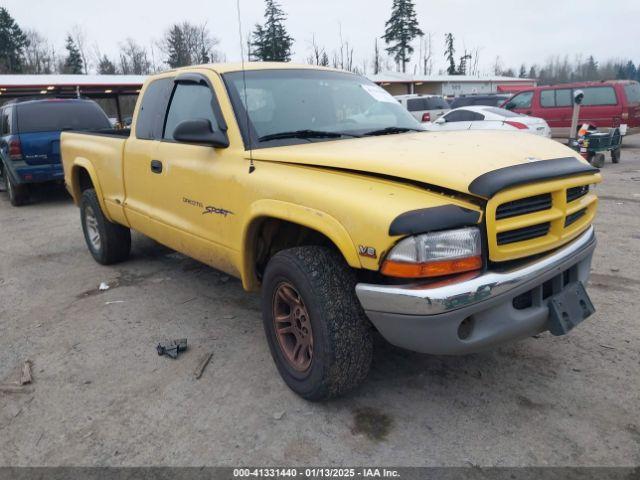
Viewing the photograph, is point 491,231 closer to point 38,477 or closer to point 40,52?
point 38,477

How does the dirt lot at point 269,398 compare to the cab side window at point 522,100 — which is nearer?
the dirt lot at point 269,398

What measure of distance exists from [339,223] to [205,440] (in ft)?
4.29

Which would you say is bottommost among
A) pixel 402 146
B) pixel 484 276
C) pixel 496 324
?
pixel 496 324

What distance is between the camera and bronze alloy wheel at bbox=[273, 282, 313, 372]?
9.44 ft

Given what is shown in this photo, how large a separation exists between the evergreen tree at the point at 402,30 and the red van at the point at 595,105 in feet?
166

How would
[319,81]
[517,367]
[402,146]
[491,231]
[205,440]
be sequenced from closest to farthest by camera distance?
[491,231], [205,440], [402,146], [517,367], [319,81]

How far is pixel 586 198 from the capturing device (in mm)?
2996

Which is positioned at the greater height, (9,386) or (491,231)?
(491,231)

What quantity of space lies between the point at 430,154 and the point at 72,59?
242 feet

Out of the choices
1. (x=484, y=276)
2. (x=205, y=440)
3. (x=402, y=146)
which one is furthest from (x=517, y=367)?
(x=205, y=440)

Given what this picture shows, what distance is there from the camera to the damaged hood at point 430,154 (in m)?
2.38

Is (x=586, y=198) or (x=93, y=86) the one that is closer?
(x=586, y=198)

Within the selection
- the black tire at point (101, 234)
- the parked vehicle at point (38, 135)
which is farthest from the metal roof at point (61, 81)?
the black tire at point (101, 234)

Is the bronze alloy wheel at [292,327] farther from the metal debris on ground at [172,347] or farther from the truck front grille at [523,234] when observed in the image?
the truck front grille at [523,234]
